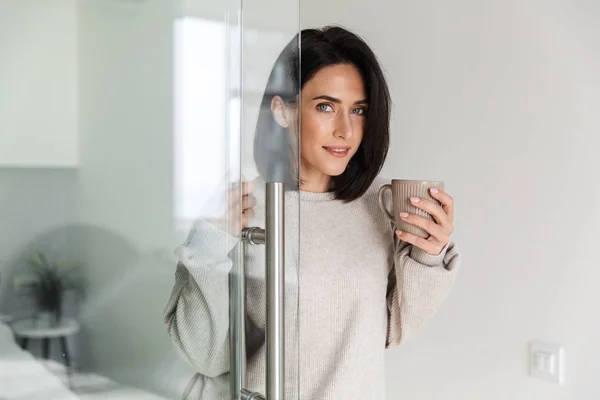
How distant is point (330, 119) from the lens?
1.11 metres

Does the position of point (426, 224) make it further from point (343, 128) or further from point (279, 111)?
point (279, 111)

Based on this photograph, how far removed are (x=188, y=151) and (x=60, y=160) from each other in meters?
0.12

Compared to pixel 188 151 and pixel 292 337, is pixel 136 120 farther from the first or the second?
pixel 292 337

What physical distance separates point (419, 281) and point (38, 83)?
0.78m

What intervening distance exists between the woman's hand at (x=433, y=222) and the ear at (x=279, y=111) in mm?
429

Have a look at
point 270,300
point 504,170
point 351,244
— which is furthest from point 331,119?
point 270,300

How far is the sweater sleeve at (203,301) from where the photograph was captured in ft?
1.77

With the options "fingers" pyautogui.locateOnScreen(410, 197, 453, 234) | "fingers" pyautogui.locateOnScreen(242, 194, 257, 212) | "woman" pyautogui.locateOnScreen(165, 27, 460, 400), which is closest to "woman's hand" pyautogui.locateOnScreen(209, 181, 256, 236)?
"fingers" pyautogui.locateOnScreen(242, 194, 257, 212)

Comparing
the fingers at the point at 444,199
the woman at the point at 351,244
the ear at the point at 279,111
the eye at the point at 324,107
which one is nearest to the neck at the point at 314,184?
the woman at the point at 351,244

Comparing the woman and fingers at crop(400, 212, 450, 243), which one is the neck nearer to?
the woman

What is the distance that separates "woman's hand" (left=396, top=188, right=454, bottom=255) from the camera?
3.24 feet

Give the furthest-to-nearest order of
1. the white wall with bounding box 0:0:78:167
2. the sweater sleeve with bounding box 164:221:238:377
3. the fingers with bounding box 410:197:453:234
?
the fingers with bounding box 410:197:453:234 < the sweater sleeve with bounding box 164:221:238:377 < the white wall with bounding box 0:0:78:167

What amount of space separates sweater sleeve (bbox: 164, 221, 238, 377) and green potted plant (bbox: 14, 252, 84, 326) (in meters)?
0.11

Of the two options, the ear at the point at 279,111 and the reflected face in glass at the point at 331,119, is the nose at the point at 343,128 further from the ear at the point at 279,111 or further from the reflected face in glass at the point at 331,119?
the ear at the point at 279,111
